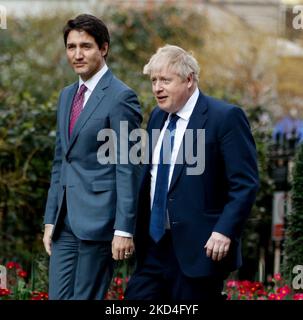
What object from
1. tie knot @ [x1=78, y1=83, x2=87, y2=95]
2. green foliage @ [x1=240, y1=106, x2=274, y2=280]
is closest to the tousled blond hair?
tie knot @ [x1=78, y1=83, x2=87, y2=95]

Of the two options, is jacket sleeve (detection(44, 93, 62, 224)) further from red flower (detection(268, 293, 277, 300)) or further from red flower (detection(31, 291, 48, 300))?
red flower (detection(268, 293, 277, 300))

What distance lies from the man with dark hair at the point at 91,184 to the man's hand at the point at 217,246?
449mm

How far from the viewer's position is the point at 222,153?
4.83m

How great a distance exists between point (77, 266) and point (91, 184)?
450 millimetres

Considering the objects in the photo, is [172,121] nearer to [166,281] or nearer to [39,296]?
[166,281]

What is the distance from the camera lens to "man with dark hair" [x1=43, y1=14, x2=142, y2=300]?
4.95m

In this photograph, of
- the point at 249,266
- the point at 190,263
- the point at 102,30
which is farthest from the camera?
the point at 249,266

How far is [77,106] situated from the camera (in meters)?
5.20

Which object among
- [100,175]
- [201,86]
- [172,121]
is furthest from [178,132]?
[201,86]

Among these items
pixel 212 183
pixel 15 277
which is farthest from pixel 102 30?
pixel 15 277

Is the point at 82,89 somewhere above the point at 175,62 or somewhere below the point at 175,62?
below
